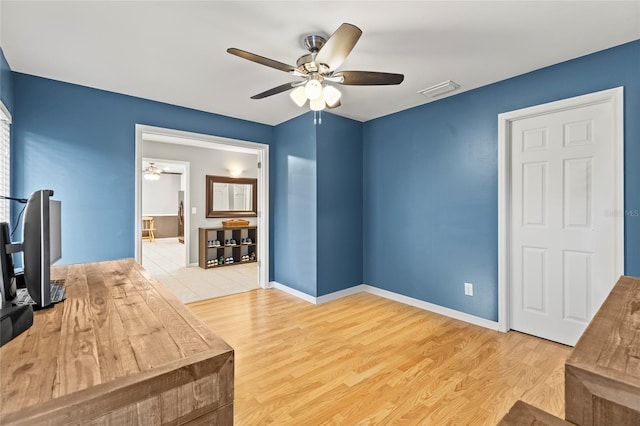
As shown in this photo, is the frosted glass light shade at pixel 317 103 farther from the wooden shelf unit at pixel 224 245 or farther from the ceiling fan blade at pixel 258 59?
the wooden shelf unit at pixel 224 245

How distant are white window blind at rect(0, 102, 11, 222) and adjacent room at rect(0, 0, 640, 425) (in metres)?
0.04

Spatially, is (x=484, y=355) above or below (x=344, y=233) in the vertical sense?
below

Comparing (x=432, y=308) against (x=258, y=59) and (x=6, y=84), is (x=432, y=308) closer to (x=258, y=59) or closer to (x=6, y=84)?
(x=258, y=59)

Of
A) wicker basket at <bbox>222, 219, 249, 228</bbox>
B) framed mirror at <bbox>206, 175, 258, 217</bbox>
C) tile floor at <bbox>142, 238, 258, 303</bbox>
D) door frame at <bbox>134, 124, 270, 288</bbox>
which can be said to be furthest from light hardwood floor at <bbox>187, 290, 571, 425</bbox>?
framed mirror at <bbox>206, 175, 258, 217</bbox>

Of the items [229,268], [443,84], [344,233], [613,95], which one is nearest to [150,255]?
[229,268]

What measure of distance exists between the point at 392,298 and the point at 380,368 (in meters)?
1.68

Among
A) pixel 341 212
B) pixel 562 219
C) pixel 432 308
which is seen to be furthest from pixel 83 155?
pixel 562 219

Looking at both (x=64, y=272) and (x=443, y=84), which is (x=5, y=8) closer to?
(x=64, y=272)

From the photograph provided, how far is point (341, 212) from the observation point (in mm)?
3967

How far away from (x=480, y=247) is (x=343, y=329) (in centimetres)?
164

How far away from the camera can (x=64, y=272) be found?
1.78 m

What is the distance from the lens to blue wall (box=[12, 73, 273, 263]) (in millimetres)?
2676

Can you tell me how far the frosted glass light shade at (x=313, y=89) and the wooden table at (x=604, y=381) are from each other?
1834mm

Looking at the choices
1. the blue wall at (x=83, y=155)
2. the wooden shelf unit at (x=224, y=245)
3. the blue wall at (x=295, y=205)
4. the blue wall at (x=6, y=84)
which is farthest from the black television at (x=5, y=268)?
the wooden shelf unit at (x=224, y=245)
